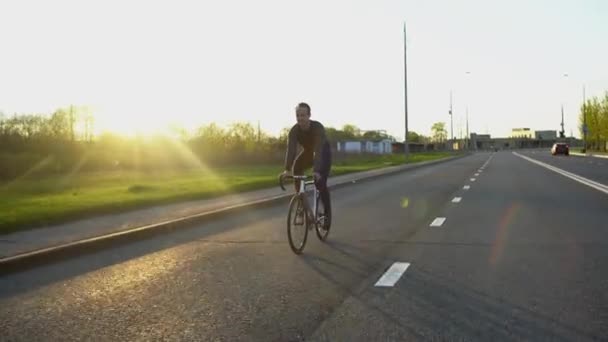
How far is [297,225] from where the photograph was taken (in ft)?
26.3

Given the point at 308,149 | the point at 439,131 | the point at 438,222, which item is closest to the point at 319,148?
the point at 308,149

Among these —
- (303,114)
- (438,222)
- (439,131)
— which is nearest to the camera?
(303,114)

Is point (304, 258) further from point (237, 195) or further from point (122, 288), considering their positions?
point (237, 195)

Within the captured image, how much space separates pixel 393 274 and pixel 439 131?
577 feet

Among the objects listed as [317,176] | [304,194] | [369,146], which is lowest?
[304,194]

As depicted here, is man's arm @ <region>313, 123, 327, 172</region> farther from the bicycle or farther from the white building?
the white building

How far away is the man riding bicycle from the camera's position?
26.2 feet

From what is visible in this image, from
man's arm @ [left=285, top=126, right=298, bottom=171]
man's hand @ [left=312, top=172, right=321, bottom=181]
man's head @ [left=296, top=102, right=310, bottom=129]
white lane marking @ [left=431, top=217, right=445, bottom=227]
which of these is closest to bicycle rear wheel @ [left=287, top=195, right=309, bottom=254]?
man's hand @ [left=312, top=172, right=321, bottom=181]

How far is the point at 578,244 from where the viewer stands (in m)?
8.41

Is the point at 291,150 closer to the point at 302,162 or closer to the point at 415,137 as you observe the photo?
the point at 302,162

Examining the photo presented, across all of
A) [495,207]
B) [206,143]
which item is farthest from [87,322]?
[206,143]

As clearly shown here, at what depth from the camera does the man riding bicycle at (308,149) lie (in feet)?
26.2

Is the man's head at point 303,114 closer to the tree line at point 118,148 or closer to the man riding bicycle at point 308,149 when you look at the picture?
the man riding bicycle at point 308,149

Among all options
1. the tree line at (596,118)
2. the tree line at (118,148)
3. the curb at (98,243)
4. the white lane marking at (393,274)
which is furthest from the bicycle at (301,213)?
the tree line at (596,118)
